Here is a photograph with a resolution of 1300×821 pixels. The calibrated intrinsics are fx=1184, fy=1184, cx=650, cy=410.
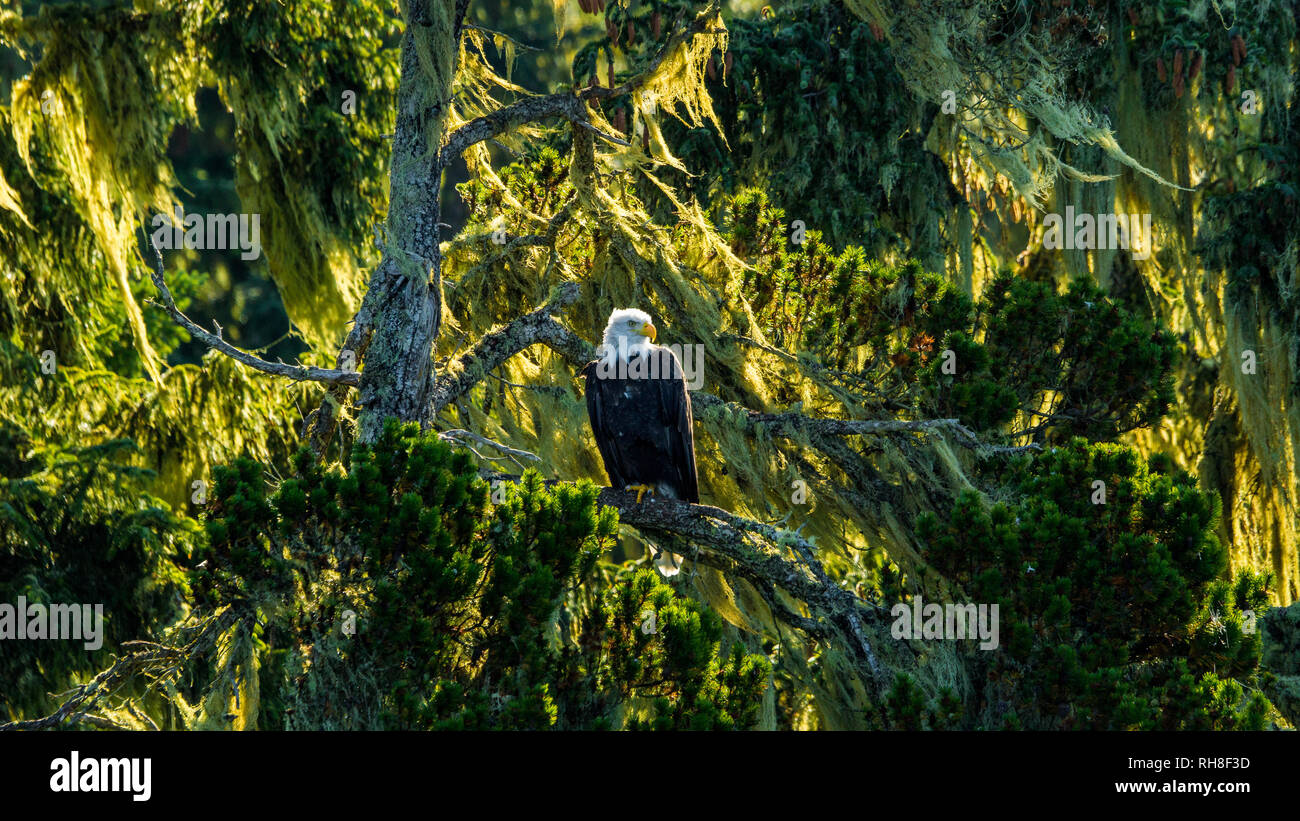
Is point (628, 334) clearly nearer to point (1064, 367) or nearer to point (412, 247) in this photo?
point (412, 247)

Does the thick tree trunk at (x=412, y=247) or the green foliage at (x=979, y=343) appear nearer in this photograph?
the thick tree trunk at (x=412, y=247)

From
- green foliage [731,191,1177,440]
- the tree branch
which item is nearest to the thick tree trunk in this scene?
the tree branch

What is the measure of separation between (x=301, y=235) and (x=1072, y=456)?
457 cm

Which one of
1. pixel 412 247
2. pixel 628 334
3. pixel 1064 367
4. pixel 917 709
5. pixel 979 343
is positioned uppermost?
pixel 412 247

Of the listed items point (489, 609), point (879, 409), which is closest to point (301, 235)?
point (879, 409)

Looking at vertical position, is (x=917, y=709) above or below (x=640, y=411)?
below

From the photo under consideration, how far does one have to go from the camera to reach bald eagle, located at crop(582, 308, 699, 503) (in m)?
5.06

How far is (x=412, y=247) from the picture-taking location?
4.41m

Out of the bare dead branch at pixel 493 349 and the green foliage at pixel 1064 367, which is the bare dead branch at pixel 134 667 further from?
the green foliage at pixel 1064 367

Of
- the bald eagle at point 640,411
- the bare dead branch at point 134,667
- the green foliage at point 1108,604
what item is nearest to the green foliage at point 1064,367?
the green foliage at point 1108,604

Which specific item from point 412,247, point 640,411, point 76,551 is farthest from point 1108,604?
point 76,551

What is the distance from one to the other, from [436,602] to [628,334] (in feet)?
7.21

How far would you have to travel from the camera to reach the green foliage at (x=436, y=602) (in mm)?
3076
